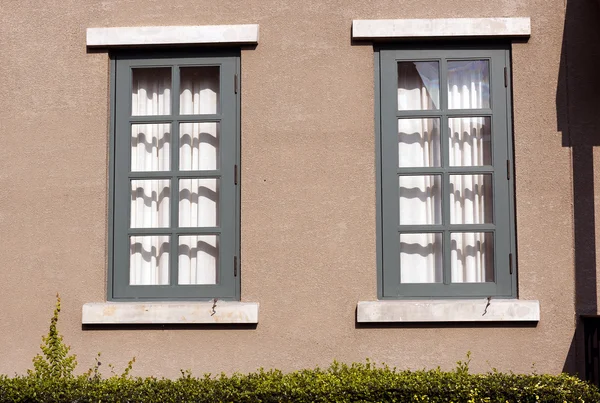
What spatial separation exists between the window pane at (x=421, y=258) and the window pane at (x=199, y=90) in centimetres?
219

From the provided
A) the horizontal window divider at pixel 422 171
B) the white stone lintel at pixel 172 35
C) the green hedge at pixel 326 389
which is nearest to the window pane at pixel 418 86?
the horizontal window divider at pixel 422 171

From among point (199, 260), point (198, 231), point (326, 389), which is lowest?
point (326, 389)

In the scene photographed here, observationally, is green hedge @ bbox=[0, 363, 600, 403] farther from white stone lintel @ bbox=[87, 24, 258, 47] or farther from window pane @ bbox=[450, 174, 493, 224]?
white stone lintel @ bbox=[87, 24, 258, 47]

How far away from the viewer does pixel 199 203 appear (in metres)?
7.49

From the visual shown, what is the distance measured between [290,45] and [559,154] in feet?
8.64

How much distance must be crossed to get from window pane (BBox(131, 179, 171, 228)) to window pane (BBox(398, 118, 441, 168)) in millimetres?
2225

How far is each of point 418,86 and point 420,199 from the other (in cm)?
106

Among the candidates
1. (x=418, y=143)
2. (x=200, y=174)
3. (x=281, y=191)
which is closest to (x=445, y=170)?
(x=418, y=143)

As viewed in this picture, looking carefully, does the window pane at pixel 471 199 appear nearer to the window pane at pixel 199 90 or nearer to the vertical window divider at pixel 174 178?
the window pane at pixel 199 90

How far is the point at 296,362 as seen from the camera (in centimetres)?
713

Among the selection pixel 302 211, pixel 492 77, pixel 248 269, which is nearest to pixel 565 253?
pixel 492 77

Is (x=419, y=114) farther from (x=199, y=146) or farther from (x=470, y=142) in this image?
(x=199, y=146)

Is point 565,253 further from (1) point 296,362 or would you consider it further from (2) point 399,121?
(1) point 296,362

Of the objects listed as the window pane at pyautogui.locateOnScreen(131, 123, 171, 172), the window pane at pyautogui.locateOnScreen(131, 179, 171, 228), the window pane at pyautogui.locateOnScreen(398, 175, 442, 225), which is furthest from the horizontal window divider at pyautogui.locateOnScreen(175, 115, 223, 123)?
the window pane at pyautogui.locateOnScreen(398, 175, 442, 225)
